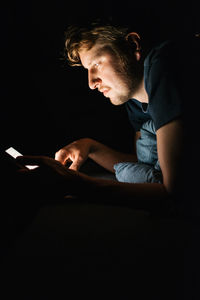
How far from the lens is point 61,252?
31.4 inches

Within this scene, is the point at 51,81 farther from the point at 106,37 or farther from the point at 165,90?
the point at 165,90

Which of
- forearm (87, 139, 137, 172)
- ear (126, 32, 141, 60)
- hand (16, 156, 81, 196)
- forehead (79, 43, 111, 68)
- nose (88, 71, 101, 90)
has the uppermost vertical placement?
ear (126, 32, 141, 60)

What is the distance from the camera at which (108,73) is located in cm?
113

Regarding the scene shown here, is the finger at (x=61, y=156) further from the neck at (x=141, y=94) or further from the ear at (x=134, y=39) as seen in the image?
the ear at (x=134, y=39)

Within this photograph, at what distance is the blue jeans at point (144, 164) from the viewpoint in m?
1.08

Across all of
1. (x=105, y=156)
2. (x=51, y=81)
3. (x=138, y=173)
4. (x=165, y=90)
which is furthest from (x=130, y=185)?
(x=51, y=81)

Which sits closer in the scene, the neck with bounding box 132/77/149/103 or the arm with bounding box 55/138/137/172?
the neck with bounding box 132/77/149/103

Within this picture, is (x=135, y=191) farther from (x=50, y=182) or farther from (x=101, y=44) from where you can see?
(x=101, y=44)

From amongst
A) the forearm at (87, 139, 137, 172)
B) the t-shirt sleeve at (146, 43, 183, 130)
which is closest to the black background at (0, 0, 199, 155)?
the forearm at (87, 139, 137, 172)

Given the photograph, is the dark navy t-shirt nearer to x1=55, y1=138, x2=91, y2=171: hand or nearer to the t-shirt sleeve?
the t-shirt sleeve

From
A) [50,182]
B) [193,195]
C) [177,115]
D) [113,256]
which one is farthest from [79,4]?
[113,256]

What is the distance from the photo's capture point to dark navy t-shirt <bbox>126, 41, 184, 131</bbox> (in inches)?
31.1

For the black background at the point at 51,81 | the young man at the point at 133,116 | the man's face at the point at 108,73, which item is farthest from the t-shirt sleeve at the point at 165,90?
the black background at the point at 51,81

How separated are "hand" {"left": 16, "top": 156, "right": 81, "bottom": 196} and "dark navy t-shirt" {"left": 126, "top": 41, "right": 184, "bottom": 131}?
1.21 feet
